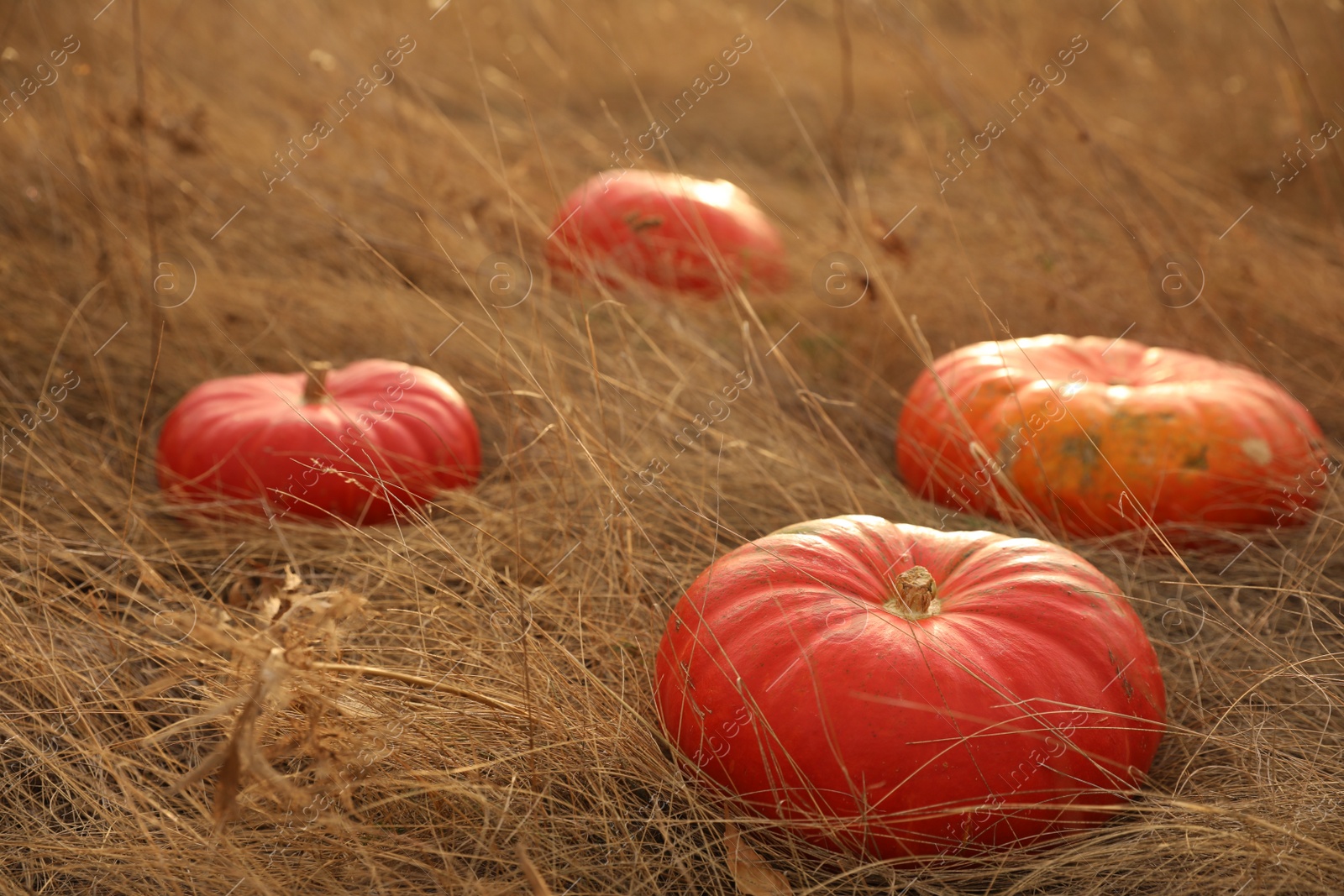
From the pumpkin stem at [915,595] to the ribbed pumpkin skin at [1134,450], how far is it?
70 centimetres

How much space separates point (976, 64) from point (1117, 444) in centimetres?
477

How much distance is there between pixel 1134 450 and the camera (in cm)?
264

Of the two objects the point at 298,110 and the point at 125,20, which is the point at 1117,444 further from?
the point at 125,20

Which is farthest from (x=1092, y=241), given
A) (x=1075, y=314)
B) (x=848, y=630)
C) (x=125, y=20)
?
(x=125, y=20)

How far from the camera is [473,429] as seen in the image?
3.00m

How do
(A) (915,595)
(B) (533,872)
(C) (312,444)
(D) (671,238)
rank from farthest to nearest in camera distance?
(D) (671,238)
(C) (312,444)
(A) (915,595)
(B) (533,872)

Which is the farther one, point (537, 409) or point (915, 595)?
point (537, 409)

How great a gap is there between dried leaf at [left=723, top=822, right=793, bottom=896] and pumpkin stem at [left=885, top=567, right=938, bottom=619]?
1.51 feet

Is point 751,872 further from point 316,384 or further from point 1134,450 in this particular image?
point 316,384

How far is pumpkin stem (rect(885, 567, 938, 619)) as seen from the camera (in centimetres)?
182

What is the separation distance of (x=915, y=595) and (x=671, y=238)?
8.45 feet

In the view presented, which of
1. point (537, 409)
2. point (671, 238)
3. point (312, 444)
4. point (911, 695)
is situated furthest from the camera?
point (671, 238)

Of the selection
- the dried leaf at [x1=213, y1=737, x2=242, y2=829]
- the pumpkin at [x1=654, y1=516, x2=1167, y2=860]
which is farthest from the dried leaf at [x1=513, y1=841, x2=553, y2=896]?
the pumpkin at [x1=654, y1=516, x2=1167, y2=860]

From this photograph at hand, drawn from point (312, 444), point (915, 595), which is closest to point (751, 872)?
point (915, 595)
